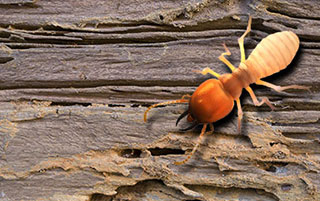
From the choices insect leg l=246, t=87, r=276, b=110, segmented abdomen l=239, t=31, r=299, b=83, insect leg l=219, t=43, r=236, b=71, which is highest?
insect leg l=219, t=43, r=236, b=71

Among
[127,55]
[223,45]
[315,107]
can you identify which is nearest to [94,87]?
[127,55]

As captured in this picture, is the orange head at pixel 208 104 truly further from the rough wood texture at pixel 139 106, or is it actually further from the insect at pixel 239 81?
the rough wood texture at pixel 139 106

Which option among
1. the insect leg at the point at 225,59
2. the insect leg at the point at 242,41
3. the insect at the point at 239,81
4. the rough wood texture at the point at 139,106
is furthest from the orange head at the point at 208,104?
the insect leg at the point at 242,41

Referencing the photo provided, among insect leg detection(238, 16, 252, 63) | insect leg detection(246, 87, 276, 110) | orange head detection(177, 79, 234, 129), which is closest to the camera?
orange head detection(177, 79, 234, 129)

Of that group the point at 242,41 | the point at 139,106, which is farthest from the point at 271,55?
the point at 139,106

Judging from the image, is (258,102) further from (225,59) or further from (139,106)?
(139,106)

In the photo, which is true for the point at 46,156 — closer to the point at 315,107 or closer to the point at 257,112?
the point at 257,112

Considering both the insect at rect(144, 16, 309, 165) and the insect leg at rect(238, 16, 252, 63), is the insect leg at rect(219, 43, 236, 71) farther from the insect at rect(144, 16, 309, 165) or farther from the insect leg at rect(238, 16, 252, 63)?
the insect leg at rect(238, 16, 252, 63)

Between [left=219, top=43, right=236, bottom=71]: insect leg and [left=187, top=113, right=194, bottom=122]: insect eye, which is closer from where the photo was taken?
[left=187, top=113, right=194, bottom=122]: insect eye

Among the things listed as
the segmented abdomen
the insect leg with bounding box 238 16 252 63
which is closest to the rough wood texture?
the insect leg with bounding box 238 16 252 63
